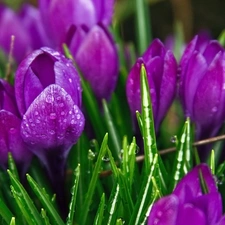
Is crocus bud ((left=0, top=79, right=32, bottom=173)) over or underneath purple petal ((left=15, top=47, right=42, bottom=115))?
underneath

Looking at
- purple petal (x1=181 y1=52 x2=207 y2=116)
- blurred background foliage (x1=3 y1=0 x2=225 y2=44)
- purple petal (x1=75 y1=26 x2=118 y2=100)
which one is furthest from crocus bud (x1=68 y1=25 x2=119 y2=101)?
blurred background foliage (x1=3 y1=0 x2=225 y2=44)

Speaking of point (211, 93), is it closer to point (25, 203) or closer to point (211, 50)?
point (211, 50)

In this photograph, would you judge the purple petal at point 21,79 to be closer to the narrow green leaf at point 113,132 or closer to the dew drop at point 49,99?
the dew drop at point 49,99

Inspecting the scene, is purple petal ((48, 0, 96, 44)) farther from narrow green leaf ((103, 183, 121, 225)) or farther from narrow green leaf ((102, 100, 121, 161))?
narrow green leaf ((103, 183, 121, 225))

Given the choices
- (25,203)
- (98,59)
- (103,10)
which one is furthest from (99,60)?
(25,203)

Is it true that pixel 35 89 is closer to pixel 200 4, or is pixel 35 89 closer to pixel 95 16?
pixel 95 16

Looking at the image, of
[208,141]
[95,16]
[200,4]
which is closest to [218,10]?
[200,4]

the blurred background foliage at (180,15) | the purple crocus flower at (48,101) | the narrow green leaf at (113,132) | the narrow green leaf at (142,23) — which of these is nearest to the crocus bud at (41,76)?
the purple crocus flower at (48,101)
